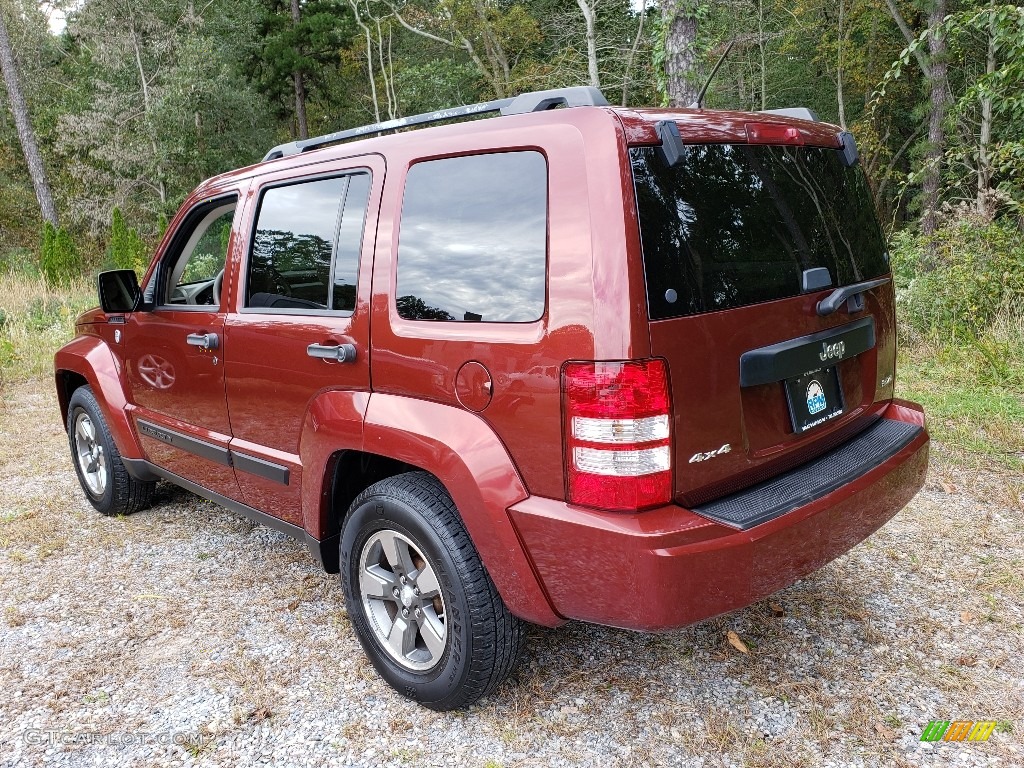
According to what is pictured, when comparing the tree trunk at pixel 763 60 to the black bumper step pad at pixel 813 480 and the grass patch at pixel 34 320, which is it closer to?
the grass patch at pixel 34 320

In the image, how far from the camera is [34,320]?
37.7 feet

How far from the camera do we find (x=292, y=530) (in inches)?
122

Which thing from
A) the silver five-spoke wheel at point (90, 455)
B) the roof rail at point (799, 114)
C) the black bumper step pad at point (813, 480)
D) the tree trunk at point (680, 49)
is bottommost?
the silver five-spoke wheel at point (90, 455)

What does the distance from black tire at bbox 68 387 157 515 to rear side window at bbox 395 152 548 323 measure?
2.77 m

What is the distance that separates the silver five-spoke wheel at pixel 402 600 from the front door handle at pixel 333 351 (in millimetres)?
614

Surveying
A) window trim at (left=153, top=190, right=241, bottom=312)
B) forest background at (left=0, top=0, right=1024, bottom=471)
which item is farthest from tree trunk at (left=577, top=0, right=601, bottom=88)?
window trim at (left=153, top=190, right=241, bottom=312)

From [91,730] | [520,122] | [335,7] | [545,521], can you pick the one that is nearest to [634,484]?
[545,521]

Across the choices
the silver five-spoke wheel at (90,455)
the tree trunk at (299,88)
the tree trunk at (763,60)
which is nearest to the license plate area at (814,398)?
the silver five-spoke wheel at (90,455)

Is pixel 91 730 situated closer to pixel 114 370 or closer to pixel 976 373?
pixel 114 370

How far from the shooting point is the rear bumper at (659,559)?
6.44 ft

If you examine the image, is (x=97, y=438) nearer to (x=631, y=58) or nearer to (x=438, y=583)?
(x=438, y=583)

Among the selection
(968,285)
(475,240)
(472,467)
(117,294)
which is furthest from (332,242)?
(968,285)

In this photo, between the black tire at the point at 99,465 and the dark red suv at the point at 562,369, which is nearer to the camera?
the dark red suv at the point at 562,369

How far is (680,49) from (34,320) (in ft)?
33.1
